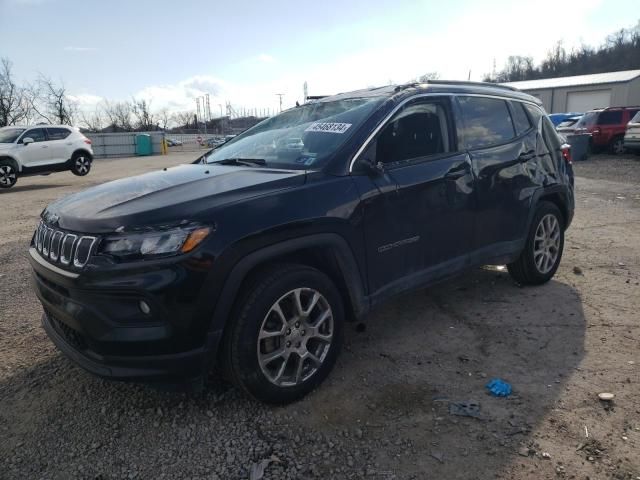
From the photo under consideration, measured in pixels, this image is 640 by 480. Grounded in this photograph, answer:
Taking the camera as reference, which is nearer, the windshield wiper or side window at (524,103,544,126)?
the windshield wiper

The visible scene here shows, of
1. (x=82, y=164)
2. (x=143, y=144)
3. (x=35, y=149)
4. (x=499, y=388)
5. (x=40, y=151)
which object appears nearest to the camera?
(x=499, y=388)

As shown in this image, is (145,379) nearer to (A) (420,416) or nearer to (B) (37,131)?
(A) (420,416)

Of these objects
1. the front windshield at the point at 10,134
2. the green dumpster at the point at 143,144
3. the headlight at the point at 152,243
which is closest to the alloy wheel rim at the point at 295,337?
the headlight at the point at 152,243

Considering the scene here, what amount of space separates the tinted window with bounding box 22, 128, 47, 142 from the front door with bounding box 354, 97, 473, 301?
14.7 m

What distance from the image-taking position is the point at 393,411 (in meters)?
2.79

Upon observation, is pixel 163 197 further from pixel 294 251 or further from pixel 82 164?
pixel 82 164

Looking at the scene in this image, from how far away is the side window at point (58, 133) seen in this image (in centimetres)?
1554

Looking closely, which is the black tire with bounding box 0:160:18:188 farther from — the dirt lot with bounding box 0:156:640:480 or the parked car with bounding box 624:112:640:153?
the parked car with bounding box 624:112:640:153

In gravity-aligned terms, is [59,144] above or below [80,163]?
above

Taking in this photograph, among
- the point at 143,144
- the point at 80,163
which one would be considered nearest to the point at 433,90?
the point at 80,163

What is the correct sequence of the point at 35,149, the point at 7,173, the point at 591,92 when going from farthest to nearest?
the point at 591,92 → the point at 35,149 → the point at 7,173

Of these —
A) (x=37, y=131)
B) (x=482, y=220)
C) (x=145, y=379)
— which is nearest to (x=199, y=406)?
(x=145, y=379)

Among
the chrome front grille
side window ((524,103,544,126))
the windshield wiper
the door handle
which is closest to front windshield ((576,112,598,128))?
side window ((524,103,544,126))

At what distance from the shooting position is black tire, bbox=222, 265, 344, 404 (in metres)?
2.57
